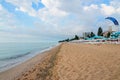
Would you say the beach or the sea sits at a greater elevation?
the beach

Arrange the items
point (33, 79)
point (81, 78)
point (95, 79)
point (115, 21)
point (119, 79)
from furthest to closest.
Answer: point (115, 21)
point (33, 79)
point (81, 78)
point (95, 79)
point (119, 79)

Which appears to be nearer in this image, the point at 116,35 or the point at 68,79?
the point at 68,79

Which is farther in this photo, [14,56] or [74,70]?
[14,56]

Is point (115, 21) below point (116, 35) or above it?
above

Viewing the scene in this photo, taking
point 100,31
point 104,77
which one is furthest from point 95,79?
point 100,31

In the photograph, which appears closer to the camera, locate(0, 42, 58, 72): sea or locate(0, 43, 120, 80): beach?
locate(0, 43, 120, 80): beach

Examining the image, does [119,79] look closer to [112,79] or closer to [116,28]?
[112,79]

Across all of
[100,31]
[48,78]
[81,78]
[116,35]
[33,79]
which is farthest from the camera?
[100,31]

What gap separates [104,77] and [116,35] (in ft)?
140

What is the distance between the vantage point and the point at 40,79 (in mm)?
9555

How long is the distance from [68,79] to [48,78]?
4.11ft

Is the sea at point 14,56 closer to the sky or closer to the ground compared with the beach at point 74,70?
closer to the ground

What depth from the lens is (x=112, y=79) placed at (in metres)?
7.29

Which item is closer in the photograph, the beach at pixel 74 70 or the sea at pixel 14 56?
the beach at pixel 74 70
